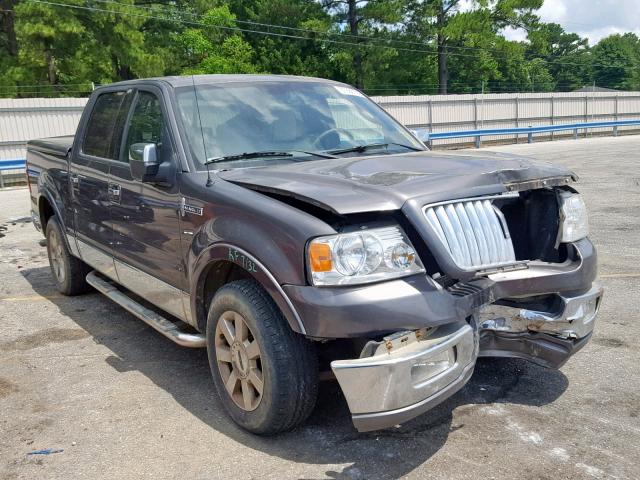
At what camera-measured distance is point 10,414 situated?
13.1 feet

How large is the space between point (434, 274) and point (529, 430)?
103 centimetres

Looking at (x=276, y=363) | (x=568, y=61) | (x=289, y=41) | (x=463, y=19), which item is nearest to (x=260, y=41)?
(x=289, y=41)

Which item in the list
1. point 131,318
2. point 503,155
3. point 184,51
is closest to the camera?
point 503,155

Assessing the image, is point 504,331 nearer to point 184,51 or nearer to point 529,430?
point 529,430

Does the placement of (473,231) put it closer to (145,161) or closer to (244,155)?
(244,155)

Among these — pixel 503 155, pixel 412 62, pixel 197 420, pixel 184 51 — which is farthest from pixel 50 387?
pixel 412 62

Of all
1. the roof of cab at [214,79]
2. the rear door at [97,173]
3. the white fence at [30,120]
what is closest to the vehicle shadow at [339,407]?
the rear door at [97,173]

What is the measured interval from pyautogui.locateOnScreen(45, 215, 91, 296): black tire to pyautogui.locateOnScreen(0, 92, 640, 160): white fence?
1407cm

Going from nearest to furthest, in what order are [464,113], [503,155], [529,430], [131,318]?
[529,430], [503,155], [131,318], [464,113]

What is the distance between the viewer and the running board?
3.99 meters

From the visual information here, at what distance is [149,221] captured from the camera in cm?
433

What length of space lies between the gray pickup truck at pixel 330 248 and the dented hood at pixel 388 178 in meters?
0.01

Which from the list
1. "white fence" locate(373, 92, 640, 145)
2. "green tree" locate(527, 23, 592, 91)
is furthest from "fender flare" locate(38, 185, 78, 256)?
"green tree" locate(527, 23, 592, 91)

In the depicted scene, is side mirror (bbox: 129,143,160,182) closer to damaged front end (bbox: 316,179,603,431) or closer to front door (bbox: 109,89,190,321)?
front door (bbox: 109,89,190,321)
